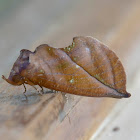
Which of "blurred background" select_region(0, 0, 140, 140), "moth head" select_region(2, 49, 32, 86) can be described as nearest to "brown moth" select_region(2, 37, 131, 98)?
"moth head" select_region(2, 49, 32, 86)

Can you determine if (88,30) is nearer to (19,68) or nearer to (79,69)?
(79,69)

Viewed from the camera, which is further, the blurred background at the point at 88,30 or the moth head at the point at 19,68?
the blurred background at the point at 88,30

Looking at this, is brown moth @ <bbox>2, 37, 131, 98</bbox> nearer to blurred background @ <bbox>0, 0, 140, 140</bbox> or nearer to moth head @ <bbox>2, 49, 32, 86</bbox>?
moth head @ <bbox>2, 49, 32, 86</bbox>

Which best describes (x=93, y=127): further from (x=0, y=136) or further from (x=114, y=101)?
(x=0, y=136)

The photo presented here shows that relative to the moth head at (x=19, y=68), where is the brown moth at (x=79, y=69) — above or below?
above

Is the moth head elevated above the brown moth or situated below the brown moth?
below

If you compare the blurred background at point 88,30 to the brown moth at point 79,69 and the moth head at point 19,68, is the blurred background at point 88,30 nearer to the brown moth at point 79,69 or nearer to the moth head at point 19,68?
the brown moth at point 79,69

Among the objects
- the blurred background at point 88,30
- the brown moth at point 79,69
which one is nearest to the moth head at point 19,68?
the brown moth at point 79,69
